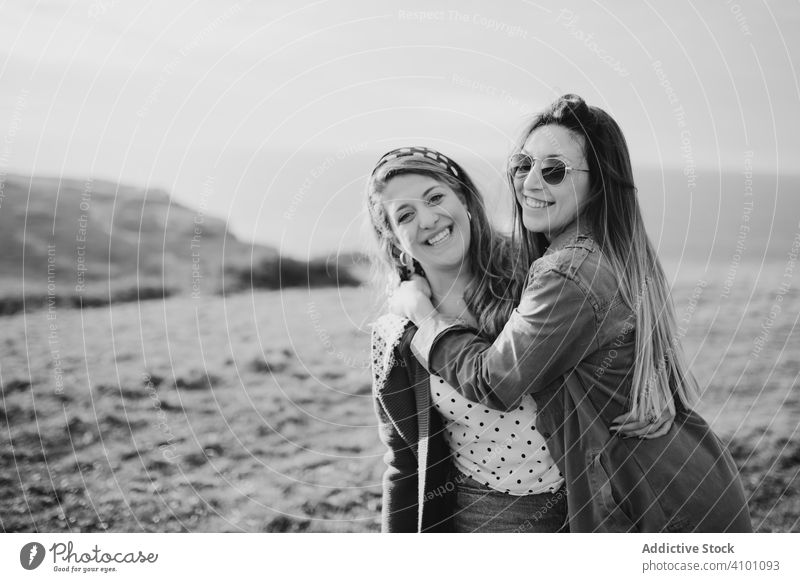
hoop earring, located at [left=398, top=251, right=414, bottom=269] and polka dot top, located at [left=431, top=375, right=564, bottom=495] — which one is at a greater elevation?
hoop earring, located at [left=398, top=251, right=414, bottom=269]

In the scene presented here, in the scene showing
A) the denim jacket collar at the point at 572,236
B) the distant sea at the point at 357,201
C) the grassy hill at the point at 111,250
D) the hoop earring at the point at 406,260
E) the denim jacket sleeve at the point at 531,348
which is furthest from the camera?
the grassy hill at the point at 111,250

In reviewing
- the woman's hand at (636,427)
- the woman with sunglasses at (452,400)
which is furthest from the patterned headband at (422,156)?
the woman's hand at (636,427)

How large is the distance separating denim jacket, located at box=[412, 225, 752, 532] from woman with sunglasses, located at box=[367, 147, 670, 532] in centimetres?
7

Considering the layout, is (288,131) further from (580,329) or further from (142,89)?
(580,329)

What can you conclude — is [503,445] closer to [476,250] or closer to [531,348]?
[531,348]

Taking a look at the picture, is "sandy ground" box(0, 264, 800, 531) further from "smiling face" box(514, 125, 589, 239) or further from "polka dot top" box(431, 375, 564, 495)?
"smiling face" box(514, 125, 589, 239)

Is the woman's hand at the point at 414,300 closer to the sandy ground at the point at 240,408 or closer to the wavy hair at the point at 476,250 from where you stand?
the wavy hair at the point at 476,250

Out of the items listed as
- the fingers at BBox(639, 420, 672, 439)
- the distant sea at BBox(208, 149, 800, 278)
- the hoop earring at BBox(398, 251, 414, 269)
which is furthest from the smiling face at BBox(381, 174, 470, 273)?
the fingers at BBox(639, 420, 672, 439)

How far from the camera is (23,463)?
10.6 feet

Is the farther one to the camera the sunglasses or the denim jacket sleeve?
the sunglasses

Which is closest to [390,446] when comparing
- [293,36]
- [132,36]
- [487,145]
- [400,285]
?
[400,285]

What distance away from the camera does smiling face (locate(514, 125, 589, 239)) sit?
1.95 m

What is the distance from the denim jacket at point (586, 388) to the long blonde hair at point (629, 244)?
0.16 ft

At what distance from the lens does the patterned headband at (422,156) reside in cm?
207
